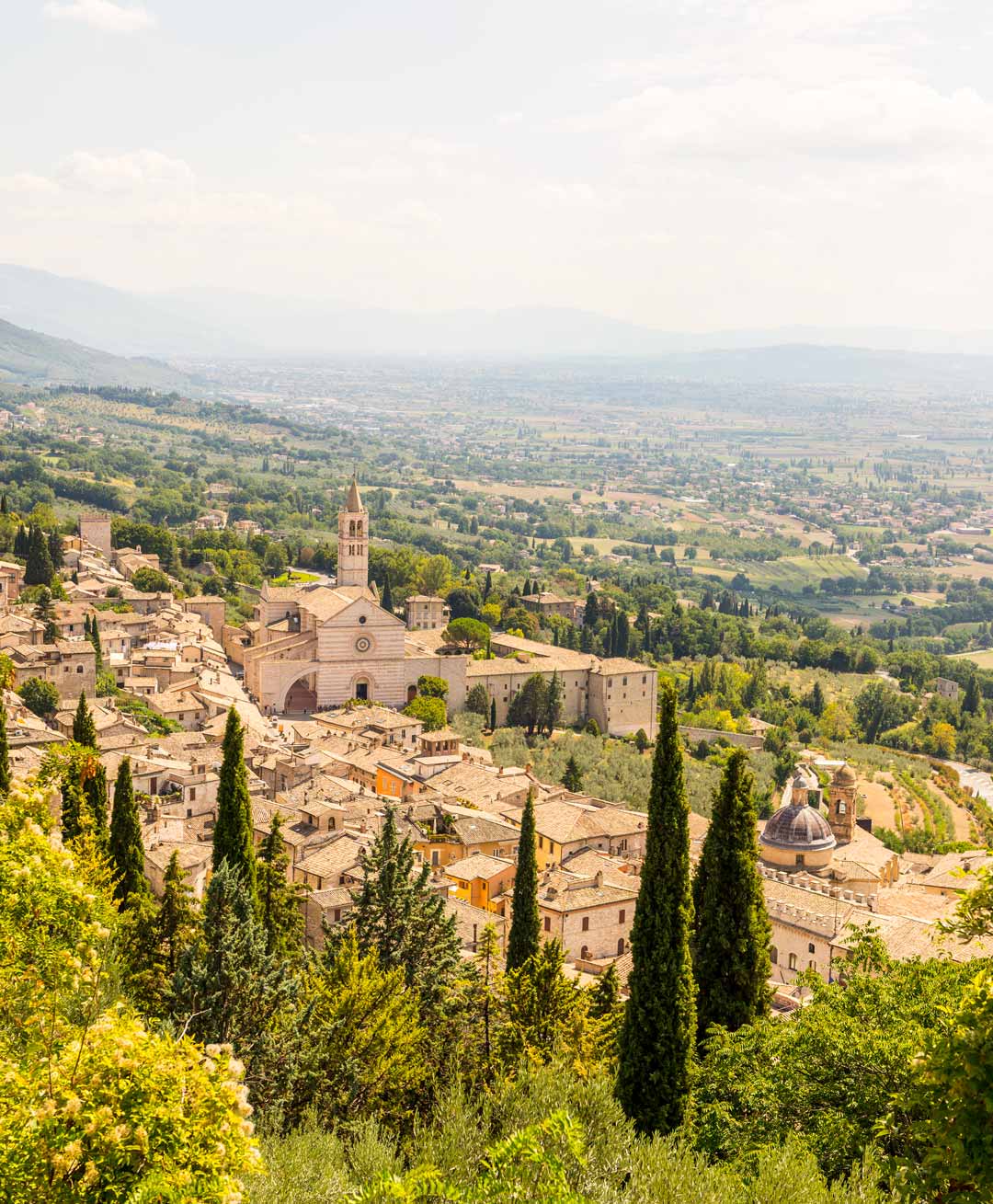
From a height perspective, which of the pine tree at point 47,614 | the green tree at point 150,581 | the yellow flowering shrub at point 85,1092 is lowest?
the green tree at point 150,581

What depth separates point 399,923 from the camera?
1723 cm

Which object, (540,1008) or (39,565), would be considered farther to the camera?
(39,565)

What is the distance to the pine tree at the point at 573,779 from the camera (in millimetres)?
38812

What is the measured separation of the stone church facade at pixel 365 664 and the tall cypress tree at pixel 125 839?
95.6 ft

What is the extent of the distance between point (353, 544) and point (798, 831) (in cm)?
2838

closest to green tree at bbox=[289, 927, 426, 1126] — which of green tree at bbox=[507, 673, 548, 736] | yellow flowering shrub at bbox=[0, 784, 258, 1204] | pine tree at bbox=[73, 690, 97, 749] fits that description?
yellow flowering shrub at bbox=[0, 784, 258, 1204]

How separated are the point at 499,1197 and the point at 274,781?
978 inches

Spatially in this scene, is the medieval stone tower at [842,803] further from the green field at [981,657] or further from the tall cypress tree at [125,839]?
the green field at [981,657]

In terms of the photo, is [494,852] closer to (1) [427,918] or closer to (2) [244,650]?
(1) [427,918]

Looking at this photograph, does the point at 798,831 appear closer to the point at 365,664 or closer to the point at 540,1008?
the point at 540,1008

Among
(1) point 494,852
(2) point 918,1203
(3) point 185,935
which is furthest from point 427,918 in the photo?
(1) point 494,852

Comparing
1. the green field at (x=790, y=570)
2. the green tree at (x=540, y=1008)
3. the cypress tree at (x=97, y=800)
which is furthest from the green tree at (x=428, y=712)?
the green field at (x=790, y=570)

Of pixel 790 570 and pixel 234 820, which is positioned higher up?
pixel 234 820

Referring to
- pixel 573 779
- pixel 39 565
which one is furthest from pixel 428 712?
pixel 39 565
